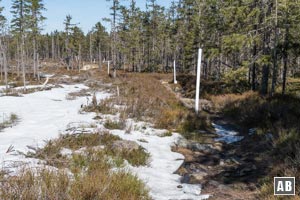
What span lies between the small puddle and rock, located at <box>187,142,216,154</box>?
3.03ft

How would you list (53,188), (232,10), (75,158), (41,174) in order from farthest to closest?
1. (232,10)
2. (75,158)
3. (41,174)
4. (53,188)

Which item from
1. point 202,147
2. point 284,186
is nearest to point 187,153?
point 202,147

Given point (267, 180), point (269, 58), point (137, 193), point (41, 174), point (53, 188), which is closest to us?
point (53, 188)

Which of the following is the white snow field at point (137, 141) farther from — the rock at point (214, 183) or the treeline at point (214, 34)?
the treeline at point (214, 34)

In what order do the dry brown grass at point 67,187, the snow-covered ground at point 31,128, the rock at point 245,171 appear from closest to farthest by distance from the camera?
the dry brown grass at point 67,187, the rock at point 245,171, the snow-covered ground at point 31,128

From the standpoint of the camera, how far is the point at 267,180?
197 inches

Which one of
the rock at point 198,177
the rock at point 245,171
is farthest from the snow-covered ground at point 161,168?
the rock at point 245,171

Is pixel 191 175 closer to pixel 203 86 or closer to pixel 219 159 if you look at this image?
pixel 219 159

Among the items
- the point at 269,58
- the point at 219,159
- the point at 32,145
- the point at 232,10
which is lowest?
the point at 219,159

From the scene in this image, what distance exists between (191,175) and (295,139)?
2722 millimetres

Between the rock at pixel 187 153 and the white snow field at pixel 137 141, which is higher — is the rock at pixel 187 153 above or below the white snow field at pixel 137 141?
below

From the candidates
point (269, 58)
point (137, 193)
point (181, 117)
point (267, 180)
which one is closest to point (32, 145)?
point (137, 193)

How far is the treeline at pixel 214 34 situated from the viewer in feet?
48.0

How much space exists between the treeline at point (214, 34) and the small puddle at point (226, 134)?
14.8ft
